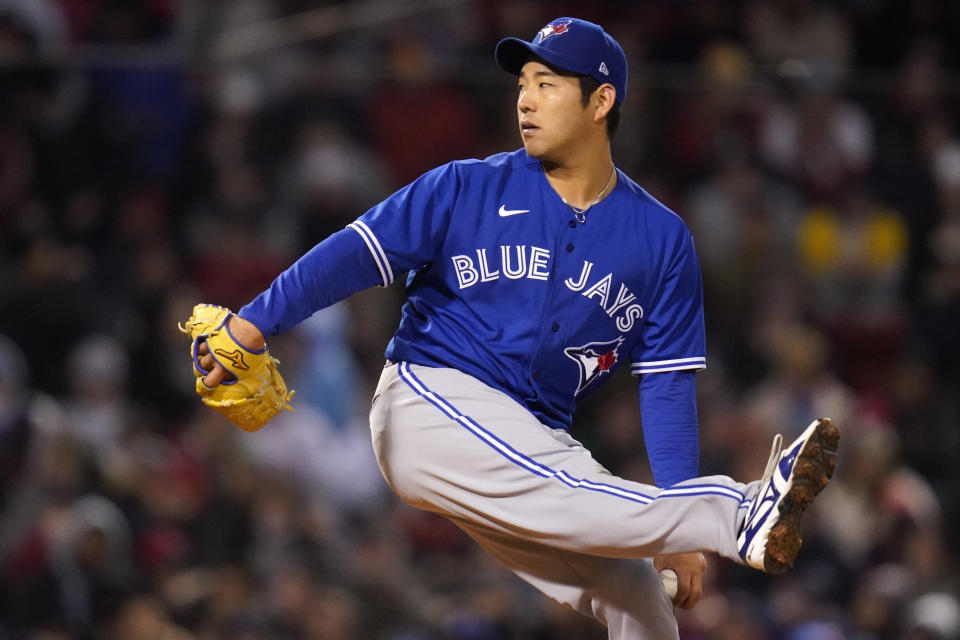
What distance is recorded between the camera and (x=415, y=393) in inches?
149

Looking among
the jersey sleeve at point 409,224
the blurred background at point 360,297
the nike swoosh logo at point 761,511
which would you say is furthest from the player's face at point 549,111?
the blurred background at point 360,297

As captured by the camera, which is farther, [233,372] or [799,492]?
[233,372]

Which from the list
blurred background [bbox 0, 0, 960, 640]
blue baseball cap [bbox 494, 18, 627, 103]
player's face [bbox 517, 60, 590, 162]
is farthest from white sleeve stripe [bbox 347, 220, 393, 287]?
blurred background [bbox 0, 0, 960, 640]

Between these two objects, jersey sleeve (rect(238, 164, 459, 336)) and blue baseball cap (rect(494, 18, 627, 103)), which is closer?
jersey sleeve (rect(238, 164, 459, 336))

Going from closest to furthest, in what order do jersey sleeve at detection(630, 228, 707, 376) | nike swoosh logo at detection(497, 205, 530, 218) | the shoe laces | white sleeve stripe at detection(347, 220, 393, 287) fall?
1. the shoe laces
2. white sleeve stripe at detection(347, 220, 393, 287)
3. nike swoosh logo at detection(497, 205, 530, 218)
4. jersey sleeve at detection(630, 228, 707, 376)

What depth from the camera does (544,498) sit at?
3.53 meters

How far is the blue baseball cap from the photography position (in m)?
3.76

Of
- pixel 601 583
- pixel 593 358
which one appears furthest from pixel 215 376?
pixel 601 583

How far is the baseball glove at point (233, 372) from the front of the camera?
3594 millimetres

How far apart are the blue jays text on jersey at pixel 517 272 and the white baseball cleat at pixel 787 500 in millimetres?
694

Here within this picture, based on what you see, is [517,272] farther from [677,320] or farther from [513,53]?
[513,53]

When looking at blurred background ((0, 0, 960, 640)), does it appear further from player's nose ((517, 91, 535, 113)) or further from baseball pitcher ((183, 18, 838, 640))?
player's nose ((517, 91, 535, 113))

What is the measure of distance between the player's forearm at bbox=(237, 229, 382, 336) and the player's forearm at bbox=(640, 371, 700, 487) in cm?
84

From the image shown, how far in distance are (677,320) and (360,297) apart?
3932mm
